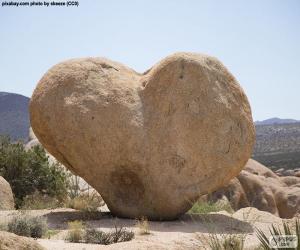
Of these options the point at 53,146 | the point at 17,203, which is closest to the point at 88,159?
the point at 53,146

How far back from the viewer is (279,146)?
74.9 m

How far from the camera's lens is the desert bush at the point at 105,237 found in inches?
349

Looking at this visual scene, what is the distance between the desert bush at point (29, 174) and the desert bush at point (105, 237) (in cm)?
859

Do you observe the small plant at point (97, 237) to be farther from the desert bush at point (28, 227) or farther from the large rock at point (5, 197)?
the large rock at point (5, 197)

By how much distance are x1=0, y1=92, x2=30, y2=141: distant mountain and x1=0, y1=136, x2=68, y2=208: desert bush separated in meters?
58.2

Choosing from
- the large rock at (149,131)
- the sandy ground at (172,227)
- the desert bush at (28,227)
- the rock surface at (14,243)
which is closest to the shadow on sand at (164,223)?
the sandy ground at (172,227)

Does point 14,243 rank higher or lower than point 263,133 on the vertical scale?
lower

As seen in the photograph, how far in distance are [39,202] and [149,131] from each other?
17.3 feet

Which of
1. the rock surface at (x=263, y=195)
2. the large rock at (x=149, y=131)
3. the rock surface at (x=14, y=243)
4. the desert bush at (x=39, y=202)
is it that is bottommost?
the rock surface at (x=263, y=195)

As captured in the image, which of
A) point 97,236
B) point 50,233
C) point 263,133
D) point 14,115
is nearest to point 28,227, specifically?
point 50,233

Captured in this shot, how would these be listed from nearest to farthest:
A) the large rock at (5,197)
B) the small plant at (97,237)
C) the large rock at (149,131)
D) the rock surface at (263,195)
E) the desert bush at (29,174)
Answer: the small plant at (97,237) → the large rock at (149,131) → the large rock at (5,197) → the desert bush at (29,174) → the rock surface at (263,195)

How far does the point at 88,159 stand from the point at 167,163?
1.72 metres

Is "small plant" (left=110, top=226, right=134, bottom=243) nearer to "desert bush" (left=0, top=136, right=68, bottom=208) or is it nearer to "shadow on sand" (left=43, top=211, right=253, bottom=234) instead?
"shadow on sand" (left=43, top=211, right=253, bottom=234)

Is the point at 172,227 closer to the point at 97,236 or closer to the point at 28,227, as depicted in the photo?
the point at 97,236
